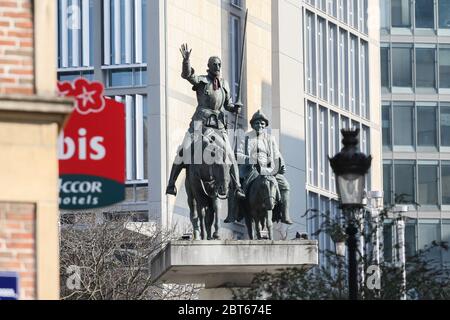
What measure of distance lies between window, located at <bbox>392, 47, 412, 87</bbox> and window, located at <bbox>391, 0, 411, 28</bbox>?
1.11m

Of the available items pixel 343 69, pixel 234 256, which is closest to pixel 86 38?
pixel 343 69

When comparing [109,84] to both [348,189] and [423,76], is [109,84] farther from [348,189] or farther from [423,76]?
[348,189]

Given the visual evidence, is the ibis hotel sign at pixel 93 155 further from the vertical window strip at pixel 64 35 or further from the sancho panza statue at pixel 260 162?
the vertical window strip at pixel 64 35

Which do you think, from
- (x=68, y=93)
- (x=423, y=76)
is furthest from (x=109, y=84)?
(x=68, y=93)

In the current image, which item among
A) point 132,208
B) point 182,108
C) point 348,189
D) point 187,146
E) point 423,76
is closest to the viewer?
point 348,189

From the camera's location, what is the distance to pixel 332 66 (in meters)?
95.1

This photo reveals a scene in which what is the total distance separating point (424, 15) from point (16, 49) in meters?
Answer: 87.2

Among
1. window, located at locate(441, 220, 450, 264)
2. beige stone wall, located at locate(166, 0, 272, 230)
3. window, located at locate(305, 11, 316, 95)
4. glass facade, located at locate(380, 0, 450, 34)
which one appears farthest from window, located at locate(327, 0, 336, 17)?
window, located at locate(441, 220, 450, 264)

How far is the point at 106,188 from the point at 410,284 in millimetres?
8312

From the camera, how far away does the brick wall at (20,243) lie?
20.6m

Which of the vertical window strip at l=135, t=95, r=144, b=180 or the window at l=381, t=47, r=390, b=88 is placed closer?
the vertical window strip at l=135, t=95, r=144, b=180

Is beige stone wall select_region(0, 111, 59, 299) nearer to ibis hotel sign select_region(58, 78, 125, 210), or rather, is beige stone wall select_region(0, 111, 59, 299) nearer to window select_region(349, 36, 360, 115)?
ibis hotel sign select_region(58, 78, 125, 210)

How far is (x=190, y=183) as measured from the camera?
4009 cm

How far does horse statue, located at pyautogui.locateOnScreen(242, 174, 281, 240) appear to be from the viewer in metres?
40.7
